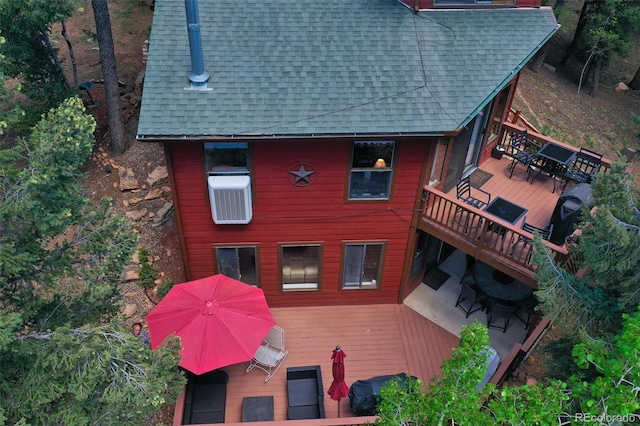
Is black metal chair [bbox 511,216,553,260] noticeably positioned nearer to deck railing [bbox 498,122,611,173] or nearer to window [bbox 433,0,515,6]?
deck railing [bbox 498,122,611,173]

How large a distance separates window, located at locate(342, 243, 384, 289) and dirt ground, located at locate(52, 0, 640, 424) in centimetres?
371

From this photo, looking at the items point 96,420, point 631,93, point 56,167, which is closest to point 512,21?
point 56,167

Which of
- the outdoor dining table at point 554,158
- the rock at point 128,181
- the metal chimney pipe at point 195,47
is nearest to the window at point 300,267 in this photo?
the metal chimney pipe at point 195,47

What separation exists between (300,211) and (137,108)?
26.0ft

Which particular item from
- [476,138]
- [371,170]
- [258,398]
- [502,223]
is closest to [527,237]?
[502,223]

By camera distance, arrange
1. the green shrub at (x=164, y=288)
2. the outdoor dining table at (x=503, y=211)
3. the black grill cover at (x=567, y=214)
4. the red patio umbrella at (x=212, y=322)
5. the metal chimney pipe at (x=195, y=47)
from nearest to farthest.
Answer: the metal chimney pipe at (x=195, y=47) < the red patio umbrella at (x=212, y=322) < the black grill cover at (x=567, y=214) < the outdoor dining table at (x=503, y=211) < the green shrub at (x=164, y=288)

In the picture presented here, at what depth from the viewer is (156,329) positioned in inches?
356

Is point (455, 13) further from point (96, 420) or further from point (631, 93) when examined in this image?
point (631, 93)

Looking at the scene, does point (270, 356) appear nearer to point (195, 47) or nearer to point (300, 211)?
point (300, 211)

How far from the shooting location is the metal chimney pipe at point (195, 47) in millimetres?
8141

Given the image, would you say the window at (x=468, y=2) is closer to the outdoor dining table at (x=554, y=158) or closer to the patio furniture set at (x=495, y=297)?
the outdoor dining table at (x=554, y=158)

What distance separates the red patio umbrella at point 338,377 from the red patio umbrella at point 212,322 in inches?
55.5

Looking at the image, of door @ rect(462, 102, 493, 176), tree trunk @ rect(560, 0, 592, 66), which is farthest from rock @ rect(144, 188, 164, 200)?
tree trunk @ rect(560, 0, 592, 66)

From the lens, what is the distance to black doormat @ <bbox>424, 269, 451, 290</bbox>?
1228 centimetres
